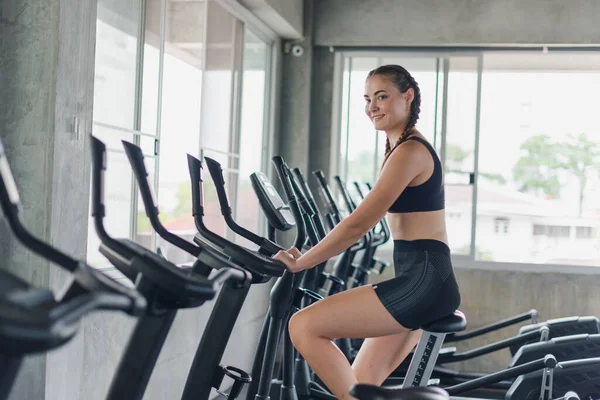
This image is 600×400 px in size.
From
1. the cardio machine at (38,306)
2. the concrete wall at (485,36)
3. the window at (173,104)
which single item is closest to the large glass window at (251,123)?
the window at (173,104)

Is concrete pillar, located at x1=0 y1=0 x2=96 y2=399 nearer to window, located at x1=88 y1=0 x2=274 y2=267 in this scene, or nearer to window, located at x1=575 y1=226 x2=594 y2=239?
window, located at x1=88 y1=0 x2=274 y2=267

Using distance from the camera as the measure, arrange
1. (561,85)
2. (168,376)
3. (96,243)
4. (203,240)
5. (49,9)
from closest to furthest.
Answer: (203,240) → (49,9) → (96,243) → (168,376) → (561,85)

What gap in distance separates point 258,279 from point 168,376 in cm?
168

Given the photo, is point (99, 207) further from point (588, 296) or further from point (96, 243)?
point (588, 296)

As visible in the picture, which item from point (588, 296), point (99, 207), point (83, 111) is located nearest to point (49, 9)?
point (83, 111)

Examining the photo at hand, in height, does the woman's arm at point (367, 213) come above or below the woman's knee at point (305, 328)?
above

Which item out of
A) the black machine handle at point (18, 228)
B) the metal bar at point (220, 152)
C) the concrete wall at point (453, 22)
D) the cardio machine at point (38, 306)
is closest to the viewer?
the cardio machine at point (38, 306)

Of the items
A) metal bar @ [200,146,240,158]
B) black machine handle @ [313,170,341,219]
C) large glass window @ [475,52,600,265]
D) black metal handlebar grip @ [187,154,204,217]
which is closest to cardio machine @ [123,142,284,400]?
black metal handlebar grip @ [187,154,204,217]

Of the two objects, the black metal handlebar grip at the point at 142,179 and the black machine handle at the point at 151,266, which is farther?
the black metal handlebar grip at the point at 142,179

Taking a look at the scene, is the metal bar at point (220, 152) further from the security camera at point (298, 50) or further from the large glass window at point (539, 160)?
the large glass window at point (539, 160)

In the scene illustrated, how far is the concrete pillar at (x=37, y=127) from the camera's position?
246cm

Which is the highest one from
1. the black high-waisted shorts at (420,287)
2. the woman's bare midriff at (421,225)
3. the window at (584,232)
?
the woman's bare midriff at (421,225)

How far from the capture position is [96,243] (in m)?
3.17

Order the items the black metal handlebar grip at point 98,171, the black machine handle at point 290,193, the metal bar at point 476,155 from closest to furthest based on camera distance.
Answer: the black metal handlebar grip at point 98,171, the black machine handle at point 290,193, the metal bar at point 476,155
